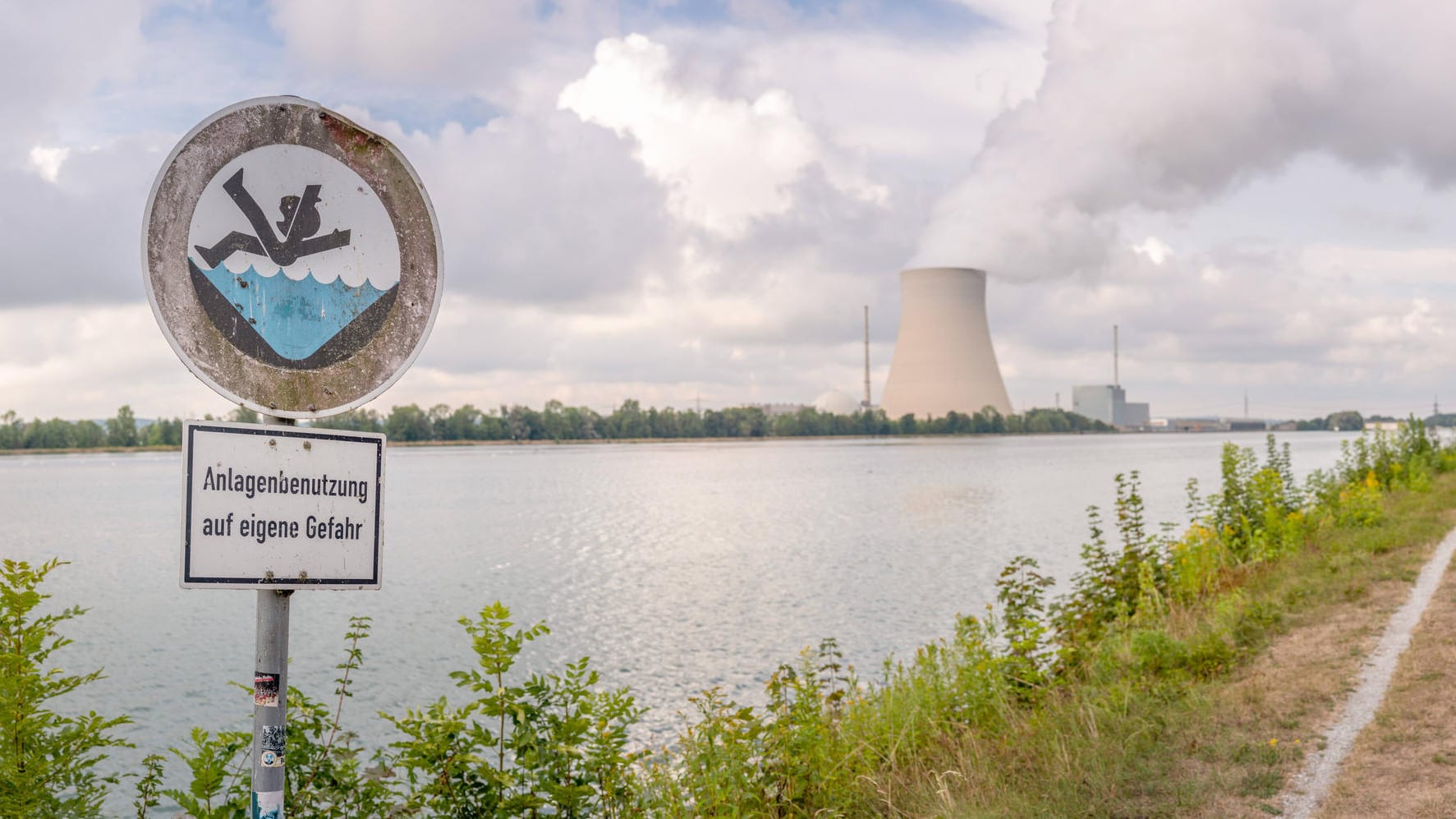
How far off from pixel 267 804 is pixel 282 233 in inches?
38.8

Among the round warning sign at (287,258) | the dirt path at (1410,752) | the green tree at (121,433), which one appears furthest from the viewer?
the green tree at (121,433)

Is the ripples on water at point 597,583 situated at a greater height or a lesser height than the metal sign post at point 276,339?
lesser

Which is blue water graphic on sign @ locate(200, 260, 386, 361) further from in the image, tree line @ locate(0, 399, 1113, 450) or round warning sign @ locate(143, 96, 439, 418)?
tree line @ locate(0, 399, 1113, 450)

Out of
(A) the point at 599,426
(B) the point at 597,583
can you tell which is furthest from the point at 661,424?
(B) the point at 597,583

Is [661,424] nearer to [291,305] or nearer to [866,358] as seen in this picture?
[866,358]

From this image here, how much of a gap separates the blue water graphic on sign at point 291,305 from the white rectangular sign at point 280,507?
0.18 m

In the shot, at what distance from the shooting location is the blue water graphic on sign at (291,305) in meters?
1.80

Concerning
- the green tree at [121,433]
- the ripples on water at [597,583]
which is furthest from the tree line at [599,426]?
the ripples on water at [597,583]

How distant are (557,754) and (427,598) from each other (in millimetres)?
9992

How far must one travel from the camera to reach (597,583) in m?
14.2

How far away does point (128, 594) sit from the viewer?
13500 millimetres

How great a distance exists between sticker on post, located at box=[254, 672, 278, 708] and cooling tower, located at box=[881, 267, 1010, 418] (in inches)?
2004

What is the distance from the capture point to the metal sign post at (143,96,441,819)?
67.3 inches

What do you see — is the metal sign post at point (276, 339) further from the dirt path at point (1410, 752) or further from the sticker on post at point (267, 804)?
the dirt path at point (1410, 752)
